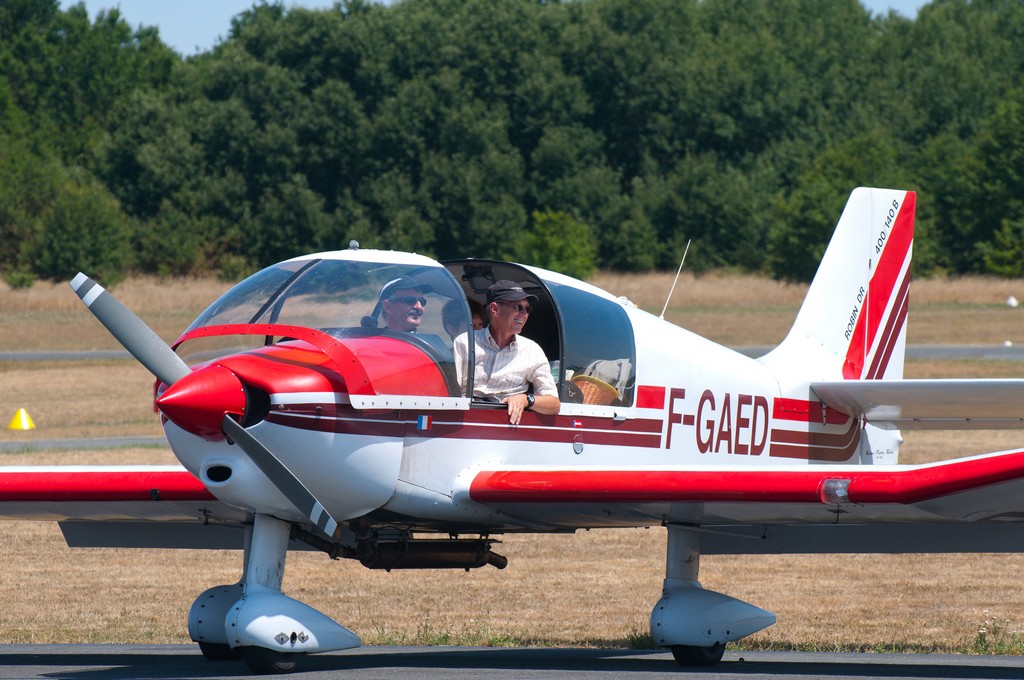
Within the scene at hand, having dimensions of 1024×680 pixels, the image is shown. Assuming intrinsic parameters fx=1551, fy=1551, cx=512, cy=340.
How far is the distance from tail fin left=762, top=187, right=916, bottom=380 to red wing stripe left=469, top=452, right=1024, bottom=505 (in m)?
3.47

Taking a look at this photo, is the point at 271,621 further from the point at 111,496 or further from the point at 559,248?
the point at 559,248

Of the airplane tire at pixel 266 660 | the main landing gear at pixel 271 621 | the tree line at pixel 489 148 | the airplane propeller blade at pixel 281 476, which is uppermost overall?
the tree line at pixel 489 148

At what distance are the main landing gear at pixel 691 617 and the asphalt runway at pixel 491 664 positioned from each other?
136 millimetres

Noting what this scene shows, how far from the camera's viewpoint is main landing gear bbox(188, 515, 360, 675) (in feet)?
25.5

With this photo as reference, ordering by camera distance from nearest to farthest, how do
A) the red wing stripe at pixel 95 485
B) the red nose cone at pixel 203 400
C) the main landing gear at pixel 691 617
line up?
1. the red nose cone at pixel 203 400
2. the main landing gear at pixel 691 617
3. the red wing stripe at pixel 95 485

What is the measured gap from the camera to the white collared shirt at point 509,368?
873 centimetres

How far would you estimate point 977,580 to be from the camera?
535 inches

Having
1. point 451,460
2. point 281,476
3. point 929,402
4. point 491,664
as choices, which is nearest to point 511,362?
point 451,460

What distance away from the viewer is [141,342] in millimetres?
7855

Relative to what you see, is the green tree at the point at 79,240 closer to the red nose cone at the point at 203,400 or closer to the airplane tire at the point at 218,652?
the airplane tire at the point at 218,652

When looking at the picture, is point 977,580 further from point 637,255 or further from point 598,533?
point 637,255

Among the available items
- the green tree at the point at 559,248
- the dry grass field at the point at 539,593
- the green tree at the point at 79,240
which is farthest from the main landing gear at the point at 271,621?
the green tree at the point at 79,240

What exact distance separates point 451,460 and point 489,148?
62377 mm

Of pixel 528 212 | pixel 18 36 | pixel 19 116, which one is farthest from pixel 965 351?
pixel 18 36
